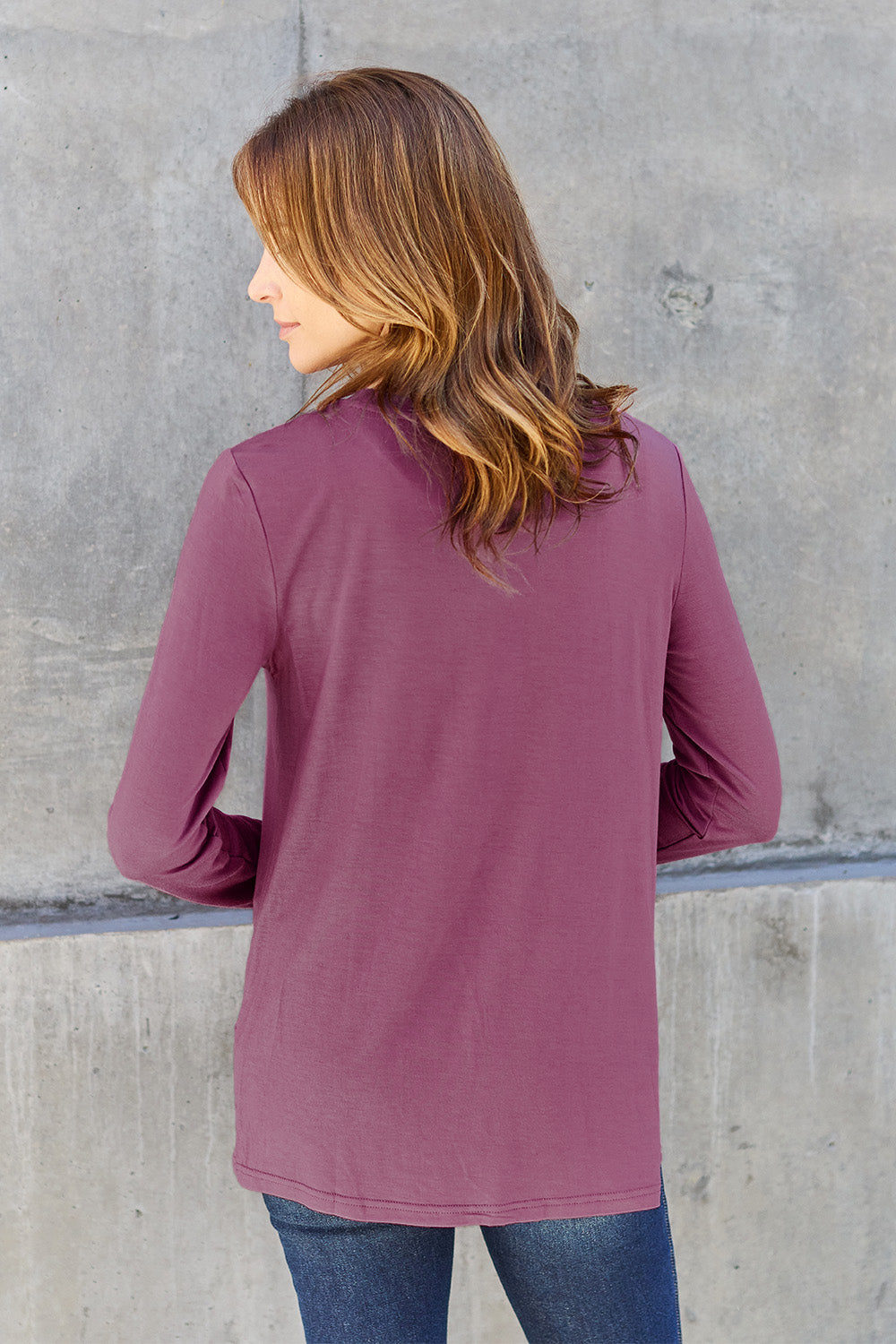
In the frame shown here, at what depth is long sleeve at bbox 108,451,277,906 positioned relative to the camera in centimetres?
96

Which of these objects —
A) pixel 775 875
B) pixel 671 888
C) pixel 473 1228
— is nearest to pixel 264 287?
pixel 671 888

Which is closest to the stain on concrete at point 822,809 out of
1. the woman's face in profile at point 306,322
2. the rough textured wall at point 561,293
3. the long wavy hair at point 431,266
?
the rough textured wall at point 561,293

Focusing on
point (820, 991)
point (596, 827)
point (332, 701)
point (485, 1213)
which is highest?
point (332, 701)

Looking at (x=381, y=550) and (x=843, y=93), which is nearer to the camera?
(x=381, y=550)

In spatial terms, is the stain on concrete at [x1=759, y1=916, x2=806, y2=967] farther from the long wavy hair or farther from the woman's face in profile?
the woman's face in profile

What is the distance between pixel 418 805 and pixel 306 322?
480 millimetres

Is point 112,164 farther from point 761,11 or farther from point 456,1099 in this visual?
point 456,1099

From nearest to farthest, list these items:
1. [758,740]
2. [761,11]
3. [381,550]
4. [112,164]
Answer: [381,550]
[758,740]
[112,164]
[761,11]

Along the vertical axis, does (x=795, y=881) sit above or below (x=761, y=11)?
below

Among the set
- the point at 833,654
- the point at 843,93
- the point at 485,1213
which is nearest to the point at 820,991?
the point at 833,654

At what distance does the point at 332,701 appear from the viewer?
999mm

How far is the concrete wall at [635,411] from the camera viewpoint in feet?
6.36

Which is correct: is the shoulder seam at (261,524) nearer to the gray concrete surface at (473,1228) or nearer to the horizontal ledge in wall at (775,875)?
the gray concrete surface at (473,1228)

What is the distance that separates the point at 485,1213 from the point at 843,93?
2163mm
